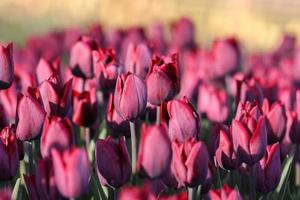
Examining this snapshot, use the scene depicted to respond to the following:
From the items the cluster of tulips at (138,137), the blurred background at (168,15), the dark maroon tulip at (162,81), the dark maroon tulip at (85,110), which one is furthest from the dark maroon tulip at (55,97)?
the blurred background at (168,15)

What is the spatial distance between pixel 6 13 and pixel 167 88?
1199cm

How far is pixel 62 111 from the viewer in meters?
2.27

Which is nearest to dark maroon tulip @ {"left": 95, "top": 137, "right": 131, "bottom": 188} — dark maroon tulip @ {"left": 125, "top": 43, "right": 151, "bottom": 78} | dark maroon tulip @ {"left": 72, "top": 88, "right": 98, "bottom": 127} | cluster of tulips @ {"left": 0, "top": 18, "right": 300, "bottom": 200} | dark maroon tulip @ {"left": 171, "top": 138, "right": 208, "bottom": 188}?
cluster of tulips @ {"left": 0, "top": 18, "right": 300, "bottom": 200}

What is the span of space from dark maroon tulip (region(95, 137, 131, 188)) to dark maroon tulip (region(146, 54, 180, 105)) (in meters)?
0.40

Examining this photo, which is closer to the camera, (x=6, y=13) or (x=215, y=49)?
(x=215, y=49)

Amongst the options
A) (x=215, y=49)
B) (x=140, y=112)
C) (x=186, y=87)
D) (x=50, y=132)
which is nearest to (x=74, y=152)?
(x=50, y=132)

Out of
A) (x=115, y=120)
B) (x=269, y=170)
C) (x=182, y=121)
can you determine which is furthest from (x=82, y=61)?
(x=269, y=170)

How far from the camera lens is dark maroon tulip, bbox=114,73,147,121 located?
2146 mm

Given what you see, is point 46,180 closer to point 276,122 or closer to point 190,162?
point 190,162

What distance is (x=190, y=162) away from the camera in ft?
6.25

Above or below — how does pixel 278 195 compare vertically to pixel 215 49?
below

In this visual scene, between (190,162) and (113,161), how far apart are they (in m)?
0.20

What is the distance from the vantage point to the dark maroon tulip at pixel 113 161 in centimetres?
190

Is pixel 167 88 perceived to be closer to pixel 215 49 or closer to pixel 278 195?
pixel 278 195
